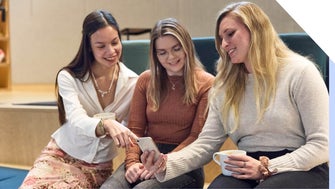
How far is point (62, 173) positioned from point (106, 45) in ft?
1.78

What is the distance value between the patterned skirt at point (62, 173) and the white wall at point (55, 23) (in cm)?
460

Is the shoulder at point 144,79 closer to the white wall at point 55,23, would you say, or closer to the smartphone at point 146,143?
the smartphone at point 146,143

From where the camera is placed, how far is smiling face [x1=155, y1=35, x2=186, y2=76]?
1815 mm

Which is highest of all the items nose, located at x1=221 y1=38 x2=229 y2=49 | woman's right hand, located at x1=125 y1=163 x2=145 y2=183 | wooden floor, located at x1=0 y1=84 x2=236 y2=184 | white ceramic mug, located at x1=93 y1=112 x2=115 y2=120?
nose, located at x1=221 y1=38 x2=229 y2=49

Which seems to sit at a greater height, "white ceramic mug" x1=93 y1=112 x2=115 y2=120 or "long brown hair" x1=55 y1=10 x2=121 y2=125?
"long brown hair" x1=55 y1=10 x2=121 y2=125

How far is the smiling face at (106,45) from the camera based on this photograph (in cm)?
189

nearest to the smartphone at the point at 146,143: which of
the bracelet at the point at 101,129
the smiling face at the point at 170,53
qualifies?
the bracelet at the point at 101,129

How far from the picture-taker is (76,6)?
656cm

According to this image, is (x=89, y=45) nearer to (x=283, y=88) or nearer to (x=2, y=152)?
(x=283, y=88)

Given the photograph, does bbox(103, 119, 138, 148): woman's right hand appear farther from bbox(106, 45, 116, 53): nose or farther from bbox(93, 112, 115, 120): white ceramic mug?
bbox(106, 45, 116, 53): nose

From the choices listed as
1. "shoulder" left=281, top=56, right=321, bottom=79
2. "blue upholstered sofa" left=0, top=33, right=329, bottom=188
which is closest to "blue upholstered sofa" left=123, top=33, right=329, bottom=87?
"blue upholstered sofa" left=0, top=33, right=329, bottom=188

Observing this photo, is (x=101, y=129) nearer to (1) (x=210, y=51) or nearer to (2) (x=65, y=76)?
(2) (x=65, y=76)

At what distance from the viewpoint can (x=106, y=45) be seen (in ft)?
6.23

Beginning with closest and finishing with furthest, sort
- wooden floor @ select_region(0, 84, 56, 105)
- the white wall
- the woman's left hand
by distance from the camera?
the woman's left hand < wooden floor @ select_region(0, 84, 56, 105) < the white wall
